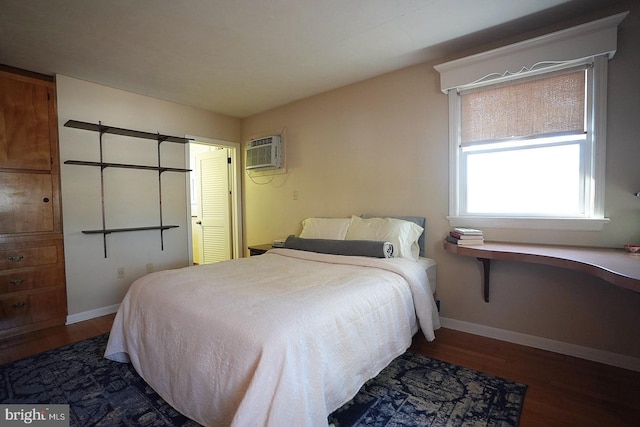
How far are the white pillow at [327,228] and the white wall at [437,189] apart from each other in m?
0.27

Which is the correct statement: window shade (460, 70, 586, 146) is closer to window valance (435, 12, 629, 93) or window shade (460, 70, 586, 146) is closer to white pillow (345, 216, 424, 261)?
window valance (435, 12, 629, 93)

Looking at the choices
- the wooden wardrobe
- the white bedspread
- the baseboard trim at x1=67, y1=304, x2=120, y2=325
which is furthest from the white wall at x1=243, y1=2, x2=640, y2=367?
the wooden wardrobe

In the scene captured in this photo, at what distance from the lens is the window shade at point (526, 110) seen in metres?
2.10

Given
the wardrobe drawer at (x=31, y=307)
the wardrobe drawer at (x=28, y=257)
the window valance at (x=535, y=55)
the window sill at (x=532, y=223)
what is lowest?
the wardrobe drawer at (x=31, y=307)

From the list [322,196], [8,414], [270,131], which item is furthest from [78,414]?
[270,131]

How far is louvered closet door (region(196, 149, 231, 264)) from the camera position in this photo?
14.9 ft

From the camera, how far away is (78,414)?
62.9 inches

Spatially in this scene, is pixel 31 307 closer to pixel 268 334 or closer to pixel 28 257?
pixel 28 257

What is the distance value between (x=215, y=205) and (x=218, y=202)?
98 millimetres

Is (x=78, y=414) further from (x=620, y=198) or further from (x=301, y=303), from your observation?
(x=620, y=198)

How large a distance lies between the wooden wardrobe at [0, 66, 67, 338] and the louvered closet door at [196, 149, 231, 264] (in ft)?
6.52

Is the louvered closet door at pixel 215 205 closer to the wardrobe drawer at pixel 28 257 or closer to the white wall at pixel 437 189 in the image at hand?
the white wall at pixel 437 189

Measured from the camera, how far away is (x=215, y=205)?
4.70 m

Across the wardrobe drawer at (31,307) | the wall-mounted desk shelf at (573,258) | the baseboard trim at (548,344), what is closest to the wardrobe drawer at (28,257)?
the wardrobe drawer at (31,307)
